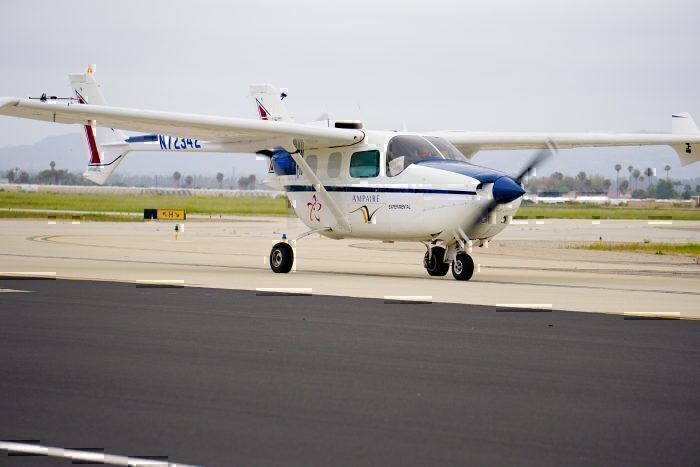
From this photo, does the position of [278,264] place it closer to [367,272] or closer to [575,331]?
[367,272]

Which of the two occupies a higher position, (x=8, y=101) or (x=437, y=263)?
(x=8, y=101)

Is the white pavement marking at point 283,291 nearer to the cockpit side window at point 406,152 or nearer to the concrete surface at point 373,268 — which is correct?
the concrete surface at point 373,268

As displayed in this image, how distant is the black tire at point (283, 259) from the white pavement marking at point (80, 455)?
620 inches

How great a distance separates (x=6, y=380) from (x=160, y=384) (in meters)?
1.24

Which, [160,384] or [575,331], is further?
[575,331]

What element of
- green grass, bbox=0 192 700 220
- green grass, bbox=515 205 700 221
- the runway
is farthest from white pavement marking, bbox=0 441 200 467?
green grass, bbox=515 205 700 221

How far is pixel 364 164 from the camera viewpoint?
70.9 feet

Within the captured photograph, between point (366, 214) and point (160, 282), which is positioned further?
point (366, 214)

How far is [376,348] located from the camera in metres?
10.5

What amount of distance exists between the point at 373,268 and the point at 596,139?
232 inches

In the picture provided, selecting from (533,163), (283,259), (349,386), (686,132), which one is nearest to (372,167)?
(283,259)

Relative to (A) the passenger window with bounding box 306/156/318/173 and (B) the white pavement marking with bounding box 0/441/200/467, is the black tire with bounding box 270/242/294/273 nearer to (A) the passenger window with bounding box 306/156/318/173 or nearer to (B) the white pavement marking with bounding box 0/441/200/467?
(A) the passenger window with bounding box 306/156/318/173

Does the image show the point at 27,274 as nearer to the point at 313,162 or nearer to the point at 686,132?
the point at 313,162

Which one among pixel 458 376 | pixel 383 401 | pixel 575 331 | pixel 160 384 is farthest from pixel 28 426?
pixel 575 331
